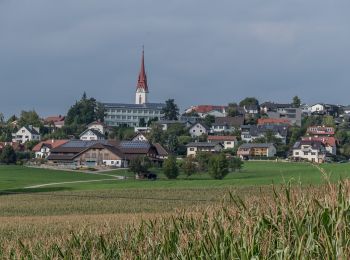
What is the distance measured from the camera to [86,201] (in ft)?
194

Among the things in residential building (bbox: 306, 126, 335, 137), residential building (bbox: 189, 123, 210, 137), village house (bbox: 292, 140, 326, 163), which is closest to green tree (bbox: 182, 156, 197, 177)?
village house (bbox: 292, 140, 326, 163)

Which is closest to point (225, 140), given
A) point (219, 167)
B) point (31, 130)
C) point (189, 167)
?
point (31, 130)

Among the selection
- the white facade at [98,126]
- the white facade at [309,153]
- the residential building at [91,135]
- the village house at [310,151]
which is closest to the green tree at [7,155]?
the residential building at [91,135]

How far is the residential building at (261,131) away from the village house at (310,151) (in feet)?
73.5

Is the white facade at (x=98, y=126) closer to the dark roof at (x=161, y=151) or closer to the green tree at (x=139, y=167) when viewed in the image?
the dark roof at (x=161, y=151)

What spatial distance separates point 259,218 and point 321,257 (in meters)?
2.30

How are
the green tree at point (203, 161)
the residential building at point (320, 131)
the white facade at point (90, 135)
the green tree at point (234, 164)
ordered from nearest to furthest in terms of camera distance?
1. the green tree at point (203, 161)
2. the green tree at point (234, 164)
3. the residential building at point (320, 131)
4. the white facade at point (90, 135)

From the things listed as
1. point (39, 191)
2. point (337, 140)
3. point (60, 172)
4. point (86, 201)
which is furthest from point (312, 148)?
point (86, 201)

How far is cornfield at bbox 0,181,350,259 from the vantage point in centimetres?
1336

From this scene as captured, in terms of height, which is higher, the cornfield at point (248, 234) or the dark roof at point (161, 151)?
the dark roof at point (161, 151)

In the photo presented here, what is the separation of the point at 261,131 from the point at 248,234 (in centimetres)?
17067

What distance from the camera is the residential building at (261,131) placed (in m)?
178

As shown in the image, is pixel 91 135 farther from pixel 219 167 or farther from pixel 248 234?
pixel 248 234

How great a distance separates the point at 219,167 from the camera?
96562 mm
